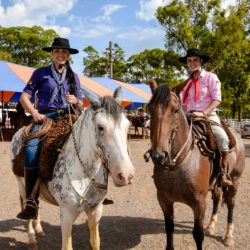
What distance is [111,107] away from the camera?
2.98 metres

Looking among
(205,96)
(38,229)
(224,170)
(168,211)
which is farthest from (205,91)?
(38,229)

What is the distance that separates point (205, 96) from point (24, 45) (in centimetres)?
4120

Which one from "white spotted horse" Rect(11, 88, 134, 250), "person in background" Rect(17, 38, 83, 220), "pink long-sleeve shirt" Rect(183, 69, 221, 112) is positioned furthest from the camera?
"pink long-sleeve shirt" Rect(183, 69, 221, 112)

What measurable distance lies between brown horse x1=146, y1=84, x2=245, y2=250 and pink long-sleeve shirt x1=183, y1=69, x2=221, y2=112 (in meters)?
0.75

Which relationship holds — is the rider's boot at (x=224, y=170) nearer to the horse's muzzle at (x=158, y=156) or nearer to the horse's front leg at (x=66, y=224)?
the horse's muzzle at (x=158, y=156)

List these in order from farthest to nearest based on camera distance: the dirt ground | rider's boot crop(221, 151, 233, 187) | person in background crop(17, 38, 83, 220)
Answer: the dirt ground → rider's boot crop(221, 151, 233, 187) → person in background crop(17, 38, 83, 220)

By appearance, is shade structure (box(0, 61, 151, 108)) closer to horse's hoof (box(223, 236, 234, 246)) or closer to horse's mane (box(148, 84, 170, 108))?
horse's hoof (box(223, 236, 234, 246))

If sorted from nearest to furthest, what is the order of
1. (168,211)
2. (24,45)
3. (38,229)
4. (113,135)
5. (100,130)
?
(113,135), (100,130), (168,211), (38,229), (24,45)

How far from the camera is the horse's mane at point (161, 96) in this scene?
350 centimetres

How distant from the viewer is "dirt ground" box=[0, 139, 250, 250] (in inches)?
187

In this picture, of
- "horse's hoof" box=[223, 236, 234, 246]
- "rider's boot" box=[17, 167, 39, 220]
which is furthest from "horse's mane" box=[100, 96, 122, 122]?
"horse's hoof" box=[223, 236, 234, 246]

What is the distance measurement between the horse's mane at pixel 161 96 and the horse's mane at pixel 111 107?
60 centimetres

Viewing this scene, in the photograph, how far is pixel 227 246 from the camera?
4758mm

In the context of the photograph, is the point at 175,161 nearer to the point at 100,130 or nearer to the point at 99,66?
the point at 100,130
